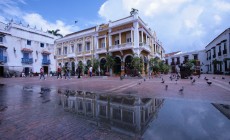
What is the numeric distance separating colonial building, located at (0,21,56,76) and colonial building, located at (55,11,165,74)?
8213 mm

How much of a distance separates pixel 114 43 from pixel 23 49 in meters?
21.9

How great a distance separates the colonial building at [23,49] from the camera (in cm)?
2938

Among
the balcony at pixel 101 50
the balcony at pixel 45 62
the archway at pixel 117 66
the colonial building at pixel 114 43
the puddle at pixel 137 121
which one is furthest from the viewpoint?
the balcony at pixel 45 62

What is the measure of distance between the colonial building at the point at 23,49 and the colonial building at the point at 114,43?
26.9 ft

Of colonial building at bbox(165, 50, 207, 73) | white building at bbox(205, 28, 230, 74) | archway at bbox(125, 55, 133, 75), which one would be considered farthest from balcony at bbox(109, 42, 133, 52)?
colonial building at bbox(165, 50, 207, 73)

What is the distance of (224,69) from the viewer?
99.5 ft

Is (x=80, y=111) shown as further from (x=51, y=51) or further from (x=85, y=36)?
(x=51, y=51)

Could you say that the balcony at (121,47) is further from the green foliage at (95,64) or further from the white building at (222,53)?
the white building at (222,53)

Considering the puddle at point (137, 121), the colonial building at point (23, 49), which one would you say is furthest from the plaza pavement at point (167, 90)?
the colonial building at point (23, 49)

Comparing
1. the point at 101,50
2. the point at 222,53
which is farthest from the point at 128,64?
the point at 222,53

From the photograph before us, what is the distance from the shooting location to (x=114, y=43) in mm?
24203

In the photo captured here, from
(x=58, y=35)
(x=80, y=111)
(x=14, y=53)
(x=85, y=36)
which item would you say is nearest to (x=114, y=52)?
(x=85, y=36)

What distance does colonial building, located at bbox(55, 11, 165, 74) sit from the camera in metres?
21.3

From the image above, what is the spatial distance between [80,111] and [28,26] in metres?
37.8
